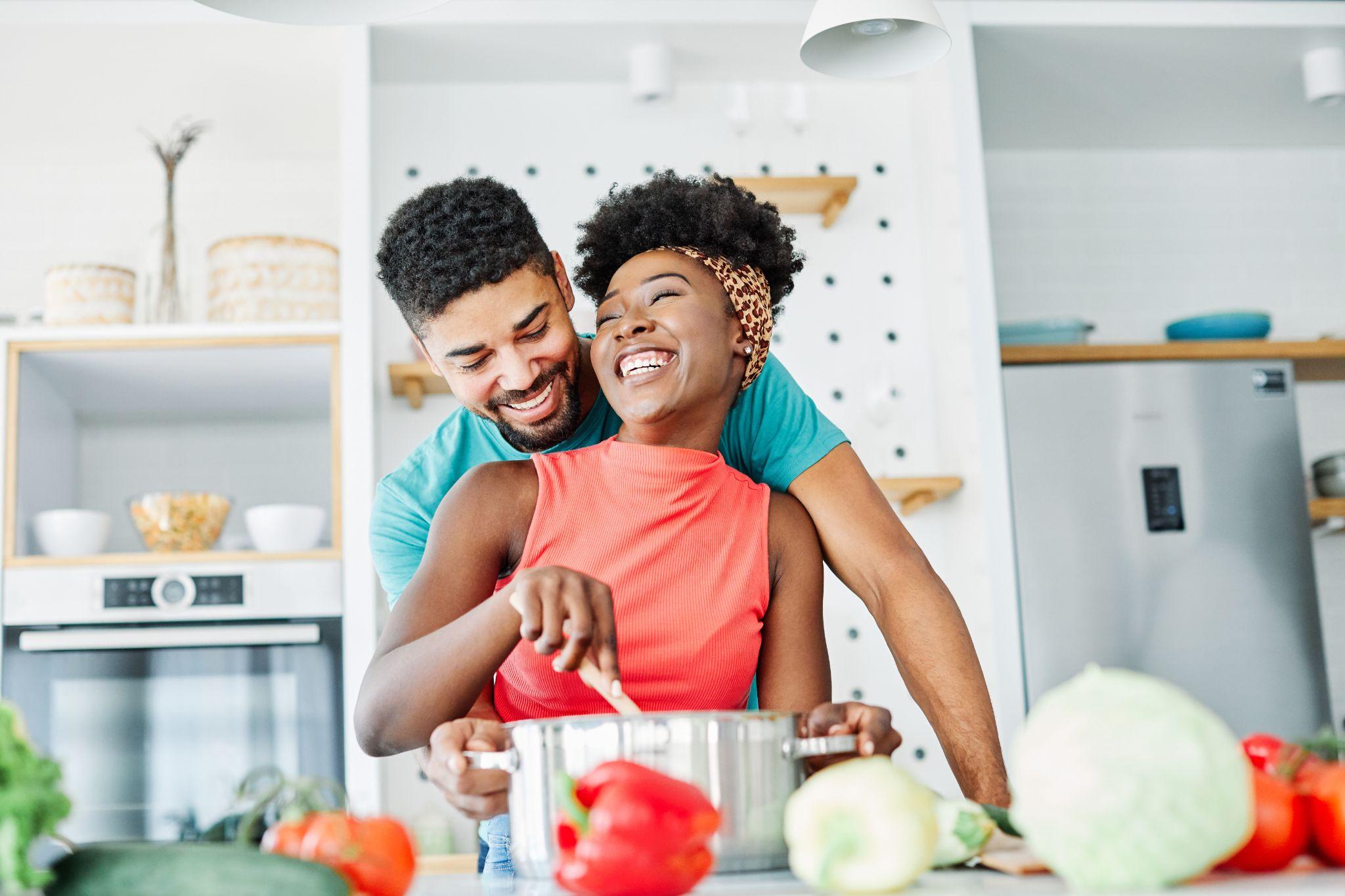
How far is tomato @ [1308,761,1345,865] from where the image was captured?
0.71 meters

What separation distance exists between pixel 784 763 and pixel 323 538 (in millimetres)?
2294

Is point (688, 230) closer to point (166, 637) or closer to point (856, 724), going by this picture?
point (856, 724)

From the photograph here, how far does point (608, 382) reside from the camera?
1.27 m

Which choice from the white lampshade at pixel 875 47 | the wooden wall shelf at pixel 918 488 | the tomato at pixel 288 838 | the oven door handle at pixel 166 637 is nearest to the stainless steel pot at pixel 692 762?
the tomato at pixel 288 838

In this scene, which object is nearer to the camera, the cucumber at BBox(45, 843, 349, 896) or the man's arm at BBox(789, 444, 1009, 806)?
the cucumber at BBox(45, 843, 349, 896)

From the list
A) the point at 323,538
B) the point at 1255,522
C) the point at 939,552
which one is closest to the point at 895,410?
the point at 939,552

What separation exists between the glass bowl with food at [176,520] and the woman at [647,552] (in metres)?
1.65

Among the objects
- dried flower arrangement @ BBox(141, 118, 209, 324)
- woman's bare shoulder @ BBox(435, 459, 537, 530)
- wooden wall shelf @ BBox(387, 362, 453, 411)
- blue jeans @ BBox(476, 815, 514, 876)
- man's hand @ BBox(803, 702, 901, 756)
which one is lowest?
blue jeans @ BBox(476, 815, 514, 876)

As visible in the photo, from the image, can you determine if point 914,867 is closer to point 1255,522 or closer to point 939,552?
point 939,552

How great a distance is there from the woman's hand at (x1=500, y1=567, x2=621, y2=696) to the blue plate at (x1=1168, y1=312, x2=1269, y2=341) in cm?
288

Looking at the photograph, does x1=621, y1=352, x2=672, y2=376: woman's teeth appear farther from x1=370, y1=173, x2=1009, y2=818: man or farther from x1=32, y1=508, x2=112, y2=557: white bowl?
x1=32, y1=508, x2=112, y2=557: white bowl

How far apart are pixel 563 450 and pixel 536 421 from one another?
0.23 ft

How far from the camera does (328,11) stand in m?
1.48

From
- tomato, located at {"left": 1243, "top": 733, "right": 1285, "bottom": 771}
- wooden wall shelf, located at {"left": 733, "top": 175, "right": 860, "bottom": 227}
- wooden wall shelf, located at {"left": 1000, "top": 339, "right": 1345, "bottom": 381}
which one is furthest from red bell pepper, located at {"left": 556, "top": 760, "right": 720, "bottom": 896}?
wooden wall shelf, located at {"left": 1000, "top": 339, "right": 1345, "bottom": 381}
